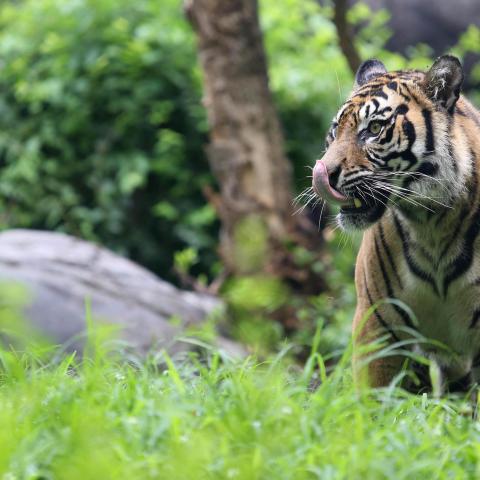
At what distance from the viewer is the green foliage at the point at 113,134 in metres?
11.0

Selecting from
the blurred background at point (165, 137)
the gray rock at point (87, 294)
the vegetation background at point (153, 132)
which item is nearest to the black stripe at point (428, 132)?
the gray rock at point (87, 294)

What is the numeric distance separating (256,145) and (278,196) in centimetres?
47

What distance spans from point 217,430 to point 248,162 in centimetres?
581

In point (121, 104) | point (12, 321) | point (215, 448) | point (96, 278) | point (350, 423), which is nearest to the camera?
point (215, 448)

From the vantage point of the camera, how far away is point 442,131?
464 centimetres

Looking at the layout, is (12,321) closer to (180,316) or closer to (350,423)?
(350,423)

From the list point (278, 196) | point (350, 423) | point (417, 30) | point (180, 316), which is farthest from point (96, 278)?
point (417, 30)

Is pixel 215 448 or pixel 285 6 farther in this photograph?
pixel 285 6

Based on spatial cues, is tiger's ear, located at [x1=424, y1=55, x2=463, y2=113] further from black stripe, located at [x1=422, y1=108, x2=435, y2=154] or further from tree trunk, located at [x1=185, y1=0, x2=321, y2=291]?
tree trunk, located at [x1=185, y1=0, x2=321, y2=291]

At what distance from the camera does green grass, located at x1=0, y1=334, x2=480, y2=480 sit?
3043mm

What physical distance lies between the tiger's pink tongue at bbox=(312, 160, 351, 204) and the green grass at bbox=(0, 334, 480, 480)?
0.95 m

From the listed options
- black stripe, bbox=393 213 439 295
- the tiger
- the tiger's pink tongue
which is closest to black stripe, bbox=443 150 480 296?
the tiger

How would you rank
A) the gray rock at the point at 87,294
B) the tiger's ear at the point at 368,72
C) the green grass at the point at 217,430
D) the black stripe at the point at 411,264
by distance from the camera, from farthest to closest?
the gray rock at the point at 87,294
the tiger's ear at the point at 368,72
the black stripe at the point at 411,264
the green grass at the point at 217,430

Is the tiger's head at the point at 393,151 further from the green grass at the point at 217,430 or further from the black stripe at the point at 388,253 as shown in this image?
the green grass at the point at 217,430
